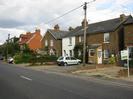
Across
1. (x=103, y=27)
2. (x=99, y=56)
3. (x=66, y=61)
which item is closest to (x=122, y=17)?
(x=103, y=27)

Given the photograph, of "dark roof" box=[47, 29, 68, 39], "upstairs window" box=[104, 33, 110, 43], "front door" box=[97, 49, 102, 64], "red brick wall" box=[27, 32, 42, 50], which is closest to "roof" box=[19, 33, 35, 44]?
"red brick wall" box=[27, 32, 42, 50]

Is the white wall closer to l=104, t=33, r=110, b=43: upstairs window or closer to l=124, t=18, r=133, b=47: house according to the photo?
l=104, t=33, r=110, b=43: upstairs window

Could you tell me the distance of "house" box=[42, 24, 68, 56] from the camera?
235 ft

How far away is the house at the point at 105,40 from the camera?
51719 mm

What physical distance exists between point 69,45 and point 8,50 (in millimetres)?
43399

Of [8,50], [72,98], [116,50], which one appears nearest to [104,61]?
[116,50]

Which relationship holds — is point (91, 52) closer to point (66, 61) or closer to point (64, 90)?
point (66, 61)

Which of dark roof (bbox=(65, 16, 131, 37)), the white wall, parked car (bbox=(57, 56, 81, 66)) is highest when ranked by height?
dark roof (bbox=(65, 16, 131, 37))

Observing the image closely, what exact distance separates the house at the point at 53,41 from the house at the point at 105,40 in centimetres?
1336

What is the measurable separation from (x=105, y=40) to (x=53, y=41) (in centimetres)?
2183

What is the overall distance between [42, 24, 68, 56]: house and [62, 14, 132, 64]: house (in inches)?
526

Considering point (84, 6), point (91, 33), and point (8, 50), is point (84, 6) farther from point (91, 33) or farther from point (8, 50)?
point (8, 50)

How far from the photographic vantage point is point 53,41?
73375 millimetres

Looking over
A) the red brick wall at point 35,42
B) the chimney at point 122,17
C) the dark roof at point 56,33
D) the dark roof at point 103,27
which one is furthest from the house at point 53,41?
the chimney at point 122,17
